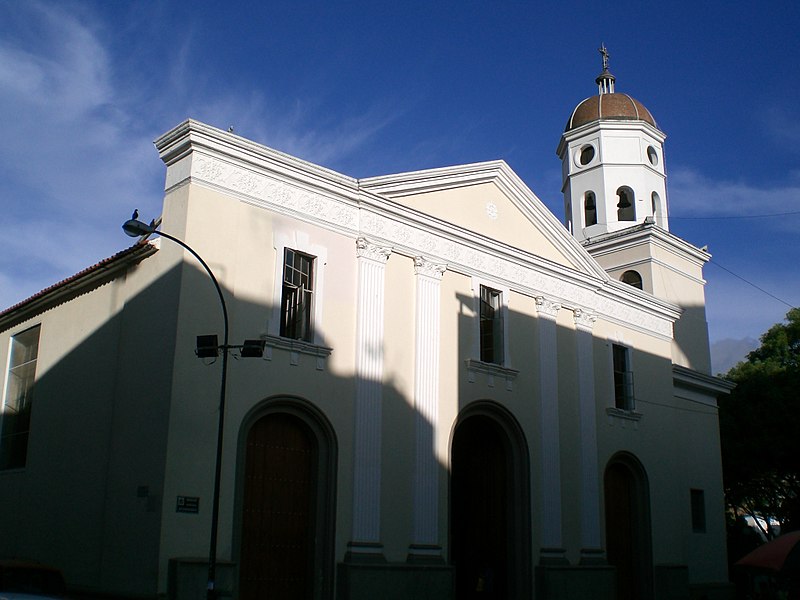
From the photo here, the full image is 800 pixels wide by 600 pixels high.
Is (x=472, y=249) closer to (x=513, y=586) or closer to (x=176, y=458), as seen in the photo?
(x=513, y=586)

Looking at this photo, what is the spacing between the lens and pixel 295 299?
18.8 meters

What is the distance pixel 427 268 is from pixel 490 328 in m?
2.89

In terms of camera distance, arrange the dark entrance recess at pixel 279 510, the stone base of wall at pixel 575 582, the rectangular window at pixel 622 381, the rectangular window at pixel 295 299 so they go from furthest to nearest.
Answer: the rectangular window at pixel 622 381 < the stone base of wall at pixel 575 582 < the rectangular window at pixel 295 299 < the dark entrance recess at pixel 279 510

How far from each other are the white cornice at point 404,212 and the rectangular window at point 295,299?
1.03 meters

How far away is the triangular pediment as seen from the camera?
21828 millimetres

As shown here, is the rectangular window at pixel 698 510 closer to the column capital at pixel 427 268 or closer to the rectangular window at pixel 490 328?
the rectangular window at pixel 490 328

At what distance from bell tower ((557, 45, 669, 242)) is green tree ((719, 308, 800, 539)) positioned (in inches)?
404

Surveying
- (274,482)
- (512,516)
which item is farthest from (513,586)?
(274,482)

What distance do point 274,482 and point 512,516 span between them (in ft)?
25.1

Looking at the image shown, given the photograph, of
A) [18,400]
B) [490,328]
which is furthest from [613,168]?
[18,400]

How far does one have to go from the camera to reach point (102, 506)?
17.4 meters

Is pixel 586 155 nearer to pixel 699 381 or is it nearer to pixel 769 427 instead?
pixel 699 381

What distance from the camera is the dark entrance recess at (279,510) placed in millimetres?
17219

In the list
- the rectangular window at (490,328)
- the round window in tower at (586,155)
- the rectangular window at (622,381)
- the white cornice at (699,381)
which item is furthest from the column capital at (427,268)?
the round window in tower at (586,155)
